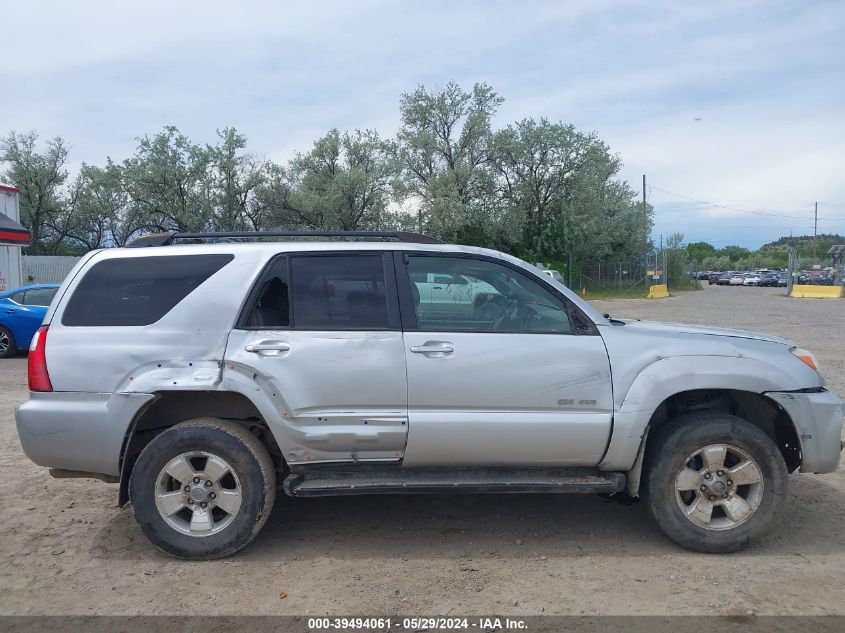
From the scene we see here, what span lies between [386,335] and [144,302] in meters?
1.49

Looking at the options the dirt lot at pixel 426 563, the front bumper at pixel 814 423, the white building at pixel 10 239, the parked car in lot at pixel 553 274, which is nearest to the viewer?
the dirt lot at pixel 426 563

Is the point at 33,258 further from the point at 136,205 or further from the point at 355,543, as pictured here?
the point at 355,543

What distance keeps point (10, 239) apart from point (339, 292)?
21.7 metres

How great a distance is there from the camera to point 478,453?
161 inches

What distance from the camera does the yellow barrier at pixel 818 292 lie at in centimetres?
3706

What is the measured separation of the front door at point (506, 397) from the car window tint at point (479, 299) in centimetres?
→ 8

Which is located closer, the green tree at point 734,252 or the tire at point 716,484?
the tire at point 716,484

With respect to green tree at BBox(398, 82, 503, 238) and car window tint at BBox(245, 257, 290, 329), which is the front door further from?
green tree at BBox(398, 82, 503, 238)

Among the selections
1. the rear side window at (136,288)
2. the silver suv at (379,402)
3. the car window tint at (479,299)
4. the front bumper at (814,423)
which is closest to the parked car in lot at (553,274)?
the car window tint at (479,299)

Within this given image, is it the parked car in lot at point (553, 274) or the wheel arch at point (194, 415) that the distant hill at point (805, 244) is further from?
the wheel arch at point (194, 415)

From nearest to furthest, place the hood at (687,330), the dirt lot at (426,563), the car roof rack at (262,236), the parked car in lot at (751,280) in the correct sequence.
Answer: the dirt lot at (426,563) < the hood at (687,330) < the car roof rack at (262,236) < the parked car in lot at (751,280)

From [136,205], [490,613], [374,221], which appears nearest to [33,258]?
[136,205]

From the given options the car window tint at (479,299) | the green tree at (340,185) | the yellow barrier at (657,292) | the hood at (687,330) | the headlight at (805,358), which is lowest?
the yellow barrier at (657,292)

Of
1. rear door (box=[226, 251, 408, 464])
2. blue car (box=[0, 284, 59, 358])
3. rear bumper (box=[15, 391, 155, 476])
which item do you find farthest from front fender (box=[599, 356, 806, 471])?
blue car (box=[0, 284, 59, 358])
